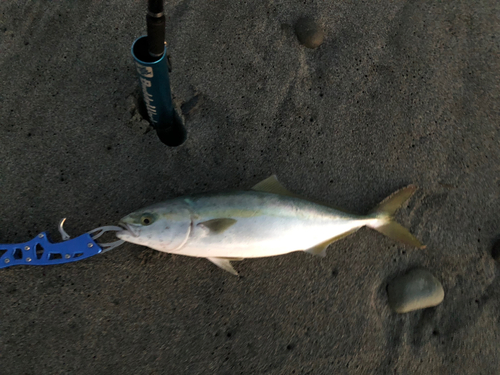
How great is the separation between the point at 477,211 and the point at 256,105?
5.76 ft

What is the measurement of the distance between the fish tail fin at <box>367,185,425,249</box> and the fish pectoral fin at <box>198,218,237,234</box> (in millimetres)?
944

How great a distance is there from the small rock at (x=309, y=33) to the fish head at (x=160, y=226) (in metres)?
1.53

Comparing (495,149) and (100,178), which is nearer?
(100,178)

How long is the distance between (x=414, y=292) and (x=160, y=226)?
170 cm

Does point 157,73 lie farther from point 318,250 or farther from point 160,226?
point 318,250

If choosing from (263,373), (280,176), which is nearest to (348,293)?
(263,373)

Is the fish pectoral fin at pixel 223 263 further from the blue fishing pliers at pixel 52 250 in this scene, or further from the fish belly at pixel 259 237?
the blue fishing pliers at pixel 52 250

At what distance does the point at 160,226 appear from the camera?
1.57 metres

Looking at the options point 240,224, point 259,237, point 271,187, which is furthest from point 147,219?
point 271,187

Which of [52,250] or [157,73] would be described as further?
[52,250]

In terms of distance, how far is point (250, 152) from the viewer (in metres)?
2.06

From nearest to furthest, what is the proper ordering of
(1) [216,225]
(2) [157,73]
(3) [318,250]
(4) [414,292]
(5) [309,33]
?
(2) [157,73] < (1) [216,225] < (3) [318,250] < (4) [414,292] < (5) [309,33]

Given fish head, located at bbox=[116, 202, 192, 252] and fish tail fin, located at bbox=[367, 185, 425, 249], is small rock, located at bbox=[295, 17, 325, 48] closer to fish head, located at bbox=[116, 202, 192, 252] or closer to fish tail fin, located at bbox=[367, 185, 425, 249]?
fish tail fin, located at bbox=[367, 185, 425, 249]

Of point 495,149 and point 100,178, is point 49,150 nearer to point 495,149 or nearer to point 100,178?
point 100,178
